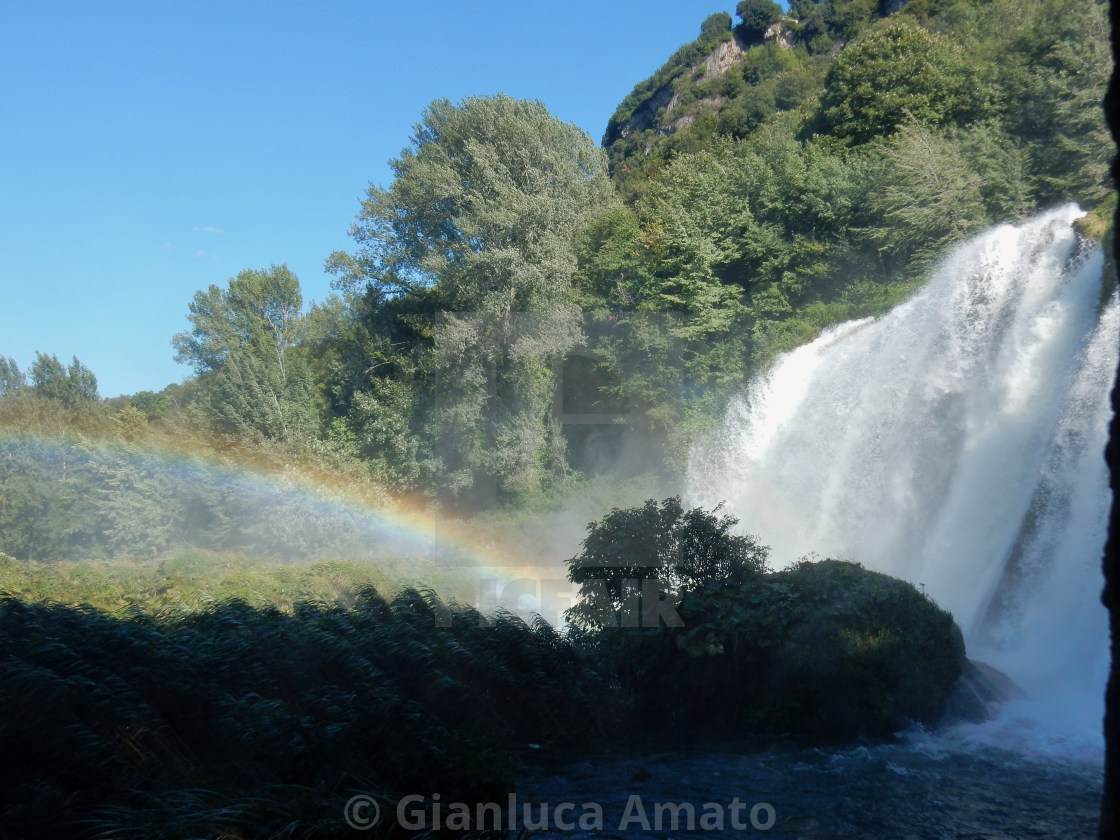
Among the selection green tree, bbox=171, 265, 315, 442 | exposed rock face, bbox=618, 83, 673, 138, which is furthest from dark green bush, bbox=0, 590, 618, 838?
exposed rock face, bbox=618, 83, 673, 138

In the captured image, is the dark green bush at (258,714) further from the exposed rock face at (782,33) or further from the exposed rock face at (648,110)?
the exposed rock face at (648,110)

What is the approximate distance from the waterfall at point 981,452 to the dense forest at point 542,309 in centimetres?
496

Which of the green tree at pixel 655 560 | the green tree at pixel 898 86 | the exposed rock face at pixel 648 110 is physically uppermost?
the exposed rock face at pixel 648 110

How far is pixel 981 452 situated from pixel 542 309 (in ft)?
55.2

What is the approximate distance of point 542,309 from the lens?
2898 centimetres

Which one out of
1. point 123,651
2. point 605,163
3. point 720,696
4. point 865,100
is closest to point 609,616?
point 720,696

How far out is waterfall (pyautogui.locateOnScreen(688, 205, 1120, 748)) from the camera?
12391 mm

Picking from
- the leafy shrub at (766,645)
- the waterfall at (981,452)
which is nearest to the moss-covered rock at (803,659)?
the leafy shrub at (766,645)

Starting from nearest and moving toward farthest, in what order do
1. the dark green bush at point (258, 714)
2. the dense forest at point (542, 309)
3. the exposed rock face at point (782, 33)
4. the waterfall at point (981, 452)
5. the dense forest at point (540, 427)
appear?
the dark green bush at point (258, 714)
the dense forest at point (540, 427)
the waterfall at point (981, 452)
the dense forest at point (542, 309)
the exposed rock face at point (782, 33)

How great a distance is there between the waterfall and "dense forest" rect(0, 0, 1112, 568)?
496cm

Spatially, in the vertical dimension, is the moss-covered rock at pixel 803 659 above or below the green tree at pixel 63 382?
below

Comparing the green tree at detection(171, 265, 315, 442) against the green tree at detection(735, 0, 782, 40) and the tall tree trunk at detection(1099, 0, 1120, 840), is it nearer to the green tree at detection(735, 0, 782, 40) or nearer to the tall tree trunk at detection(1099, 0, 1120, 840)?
the tall tree trunk at detection(1099, 0, 1120, 840)

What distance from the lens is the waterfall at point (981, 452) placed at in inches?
488

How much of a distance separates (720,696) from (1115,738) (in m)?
7.86
